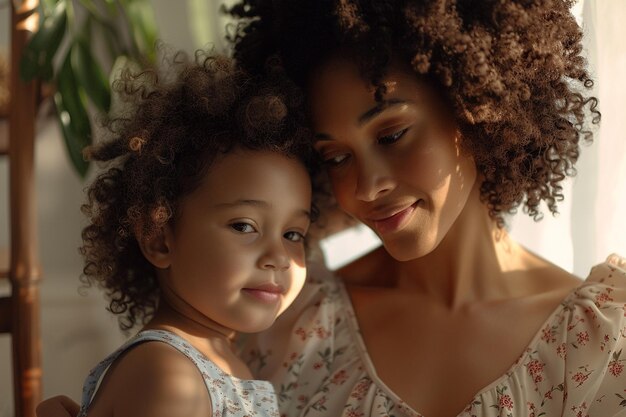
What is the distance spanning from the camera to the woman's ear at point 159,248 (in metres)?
1.41

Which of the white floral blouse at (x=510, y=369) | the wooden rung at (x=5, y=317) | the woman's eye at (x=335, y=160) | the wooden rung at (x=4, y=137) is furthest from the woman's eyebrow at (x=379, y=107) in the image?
the wooden rung at (x=4, y=137)

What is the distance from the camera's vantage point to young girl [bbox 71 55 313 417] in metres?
1.35

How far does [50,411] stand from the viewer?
1.45 m

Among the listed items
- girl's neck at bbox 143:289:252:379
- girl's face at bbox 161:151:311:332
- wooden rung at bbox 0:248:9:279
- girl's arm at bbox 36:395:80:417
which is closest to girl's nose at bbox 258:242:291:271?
girl's face at bbox 161:151:311:332

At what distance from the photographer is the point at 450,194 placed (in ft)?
4.54

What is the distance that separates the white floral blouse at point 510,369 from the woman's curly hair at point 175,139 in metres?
0.33

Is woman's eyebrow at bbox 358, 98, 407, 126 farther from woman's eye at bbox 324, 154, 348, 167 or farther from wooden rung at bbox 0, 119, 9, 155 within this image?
wooden rung at bbox 0, 119, 9, 155

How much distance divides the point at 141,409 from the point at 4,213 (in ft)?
6.47

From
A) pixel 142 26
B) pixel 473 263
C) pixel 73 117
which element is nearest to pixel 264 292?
pixel 473 263

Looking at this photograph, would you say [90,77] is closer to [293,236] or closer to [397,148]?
[293,236]

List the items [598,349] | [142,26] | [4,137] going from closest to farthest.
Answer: [598,349], [142,26], [4,137]

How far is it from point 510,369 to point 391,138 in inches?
17.4

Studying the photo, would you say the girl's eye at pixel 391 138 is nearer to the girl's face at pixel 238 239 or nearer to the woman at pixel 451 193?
the woman at pixel 451 193

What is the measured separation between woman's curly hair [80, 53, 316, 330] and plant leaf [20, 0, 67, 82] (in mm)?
287
